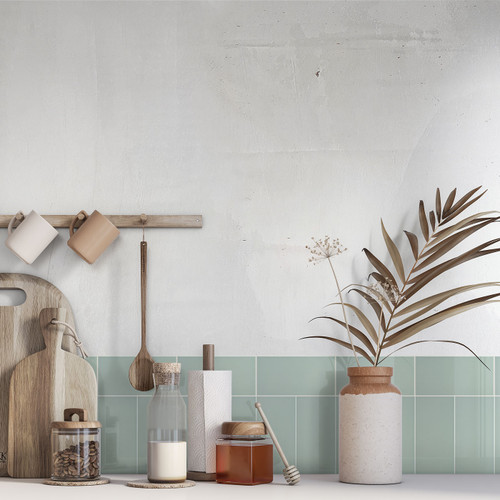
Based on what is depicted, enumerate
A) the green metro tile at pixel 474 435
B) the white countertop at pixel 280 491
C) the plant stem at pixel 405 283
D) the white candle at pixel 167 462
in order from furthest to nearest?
the green metro tile at pixel 474 435
the plant stem at pixel 405 283
the white candle at pixel 167 462
the white countertop at pixel 280 491

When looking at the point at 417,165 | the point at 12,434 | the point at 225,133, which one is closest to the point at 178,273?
the point at 225,133

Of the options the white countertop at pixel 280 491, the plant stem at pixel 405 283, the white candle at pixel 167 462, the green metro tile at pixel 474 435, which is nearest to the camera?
the white countertop at pixel 280 491

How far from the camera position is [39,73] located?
7.31 feet

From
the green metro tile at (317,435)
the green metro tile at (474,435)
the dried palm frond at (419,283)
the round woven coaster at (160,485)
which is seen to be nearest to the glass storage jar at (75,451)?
the round woven coaster at (160,485)

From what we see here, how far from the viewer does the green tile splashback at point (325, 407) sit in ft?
6.91

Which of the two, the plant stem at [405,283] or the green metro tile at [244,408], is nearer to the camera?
the plant stem at [405,283]

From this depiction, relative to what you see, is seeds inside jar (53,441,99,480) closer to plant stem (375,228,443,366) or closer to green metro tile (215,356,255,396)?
green metro tile (215,356,255,396)

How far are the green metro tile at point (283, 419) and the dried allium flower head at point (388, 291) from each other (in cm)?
38

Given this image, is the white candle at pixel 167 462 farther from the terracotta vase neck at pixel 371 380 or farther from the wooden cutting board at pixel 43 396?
the terracotta vase neck at pixel 371 380

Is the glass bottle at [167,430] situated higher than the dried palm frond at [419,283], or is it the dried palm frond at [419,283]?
the dried palm frond at [419,283]

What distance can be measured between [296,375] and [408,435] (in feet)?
1.12

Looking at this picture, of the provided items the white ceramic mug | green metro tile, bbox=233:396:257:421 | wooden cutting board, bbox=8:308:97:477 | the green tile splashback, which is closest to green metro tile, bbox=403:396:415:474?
the green tile splashback

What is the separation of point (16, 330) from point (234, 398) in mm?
616

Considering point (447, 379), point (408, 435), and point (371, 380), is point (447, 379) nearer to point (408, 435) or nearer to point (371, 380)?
point (408, 435)
